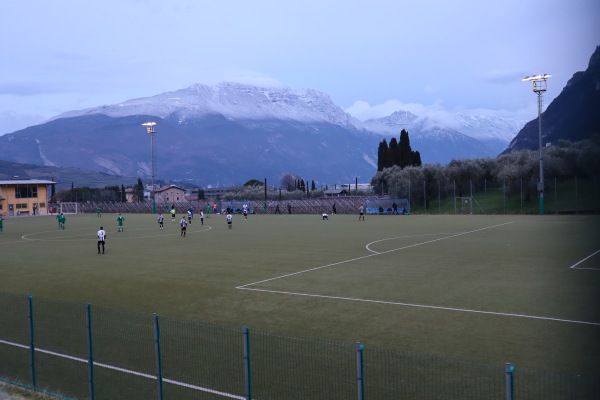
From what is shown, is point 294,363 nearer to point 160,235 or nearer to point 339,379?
point 339,379

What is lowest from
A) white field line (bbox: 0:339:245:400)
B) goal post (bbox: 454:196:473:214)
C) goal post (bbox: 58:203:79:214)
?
white field line (bbox: 0:339:245:400)

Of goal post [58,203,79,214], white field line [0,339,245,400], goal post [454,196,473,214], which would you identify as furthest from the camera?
goal post [58,203,79,214]

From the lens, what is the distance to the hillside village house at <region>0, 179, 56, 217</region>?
315 feet

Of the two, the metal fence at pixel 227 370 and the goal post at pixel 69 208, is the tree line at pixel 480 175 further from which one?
the goal post at pixel 69 208

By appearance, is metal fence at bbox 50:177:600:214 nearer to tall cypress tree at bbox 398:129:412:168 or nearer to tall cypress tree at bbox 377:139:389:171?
tall cypress tree at bbox 398:129:412:168

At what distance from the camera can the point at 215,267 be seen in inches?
992

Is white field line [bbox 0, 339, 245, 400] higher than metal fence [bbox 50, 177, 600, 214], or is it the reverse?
metal fence [bbox 50, 177, 600, 214]

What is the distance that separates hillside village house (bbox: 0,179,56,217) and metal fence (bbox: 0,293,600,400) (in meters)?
93.6

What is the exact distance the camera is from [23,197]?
9888 cm

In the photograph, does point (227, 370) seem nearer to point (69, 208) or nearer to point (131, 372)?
point (131, 372)

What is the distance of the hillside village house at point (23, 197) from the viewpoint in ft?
315

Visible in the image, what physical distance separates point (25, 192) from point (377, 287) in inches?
3798

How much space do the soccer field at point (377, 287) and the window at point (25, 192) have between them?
6843 centimetres

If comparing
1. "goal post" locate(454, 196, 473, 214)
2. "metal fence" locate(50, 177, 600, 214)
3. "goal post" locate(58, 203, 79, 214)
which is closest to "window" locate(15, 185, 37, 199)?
"goal post" locate(58, 203, 79, 214)
